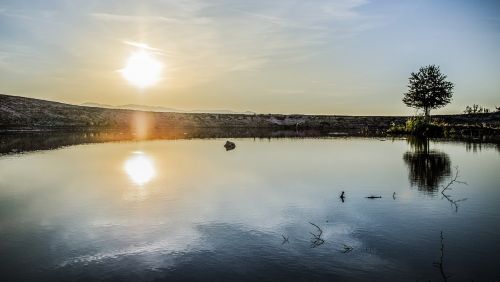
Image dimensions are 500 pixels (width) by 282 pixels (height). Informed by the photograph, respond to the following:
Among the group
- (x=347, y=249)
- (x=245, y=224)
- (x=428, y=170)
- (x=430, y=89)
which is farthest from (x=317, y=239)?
(x=430, y=89)

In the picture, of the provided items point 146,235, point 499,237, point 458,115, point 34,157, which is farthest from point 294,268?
point 458,115

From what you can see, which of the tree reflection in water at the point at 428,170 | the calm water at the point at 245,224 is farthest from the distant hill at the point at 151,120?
the calm water at the point at 245,224

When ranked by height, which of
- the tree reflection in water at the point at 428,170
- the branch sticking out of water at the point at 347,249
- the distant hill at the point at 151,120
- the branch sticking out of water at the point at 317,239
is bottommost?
the branch sticking out of water at the point at 347,249

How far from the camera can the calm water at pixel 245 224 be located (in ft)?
30.8

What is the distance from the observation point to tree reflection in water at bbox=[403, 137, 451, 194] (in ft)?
65.0

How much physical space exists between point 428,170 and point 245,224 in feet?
50.2

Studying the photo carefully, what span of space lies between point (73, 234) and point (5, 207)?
15.7 ft

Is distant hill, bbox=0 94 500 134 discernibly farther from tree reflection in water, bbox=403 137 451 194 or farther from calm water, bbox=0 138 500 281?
calm water, bbox=0 138 500 281

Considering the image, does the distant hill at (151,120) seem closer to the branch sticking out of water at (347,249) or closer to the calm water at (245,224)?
the calm water at (245,224)

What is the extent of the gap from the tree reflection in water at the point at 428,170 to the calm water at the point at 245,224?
0.48ft

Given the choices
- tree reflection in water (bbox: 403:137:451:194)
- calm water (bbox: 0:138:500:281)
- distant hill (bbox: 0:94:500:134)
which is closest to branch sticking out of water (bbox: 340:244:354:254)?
calm water (bbox: 0:138:500:281)

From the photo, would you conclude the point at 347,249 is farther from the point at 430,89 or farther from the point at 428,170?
the point at 430,89

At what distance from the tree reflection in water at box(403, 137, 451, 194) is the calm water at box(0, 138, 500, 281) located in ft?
0.48

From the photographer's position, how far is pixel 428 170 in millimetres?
24375
